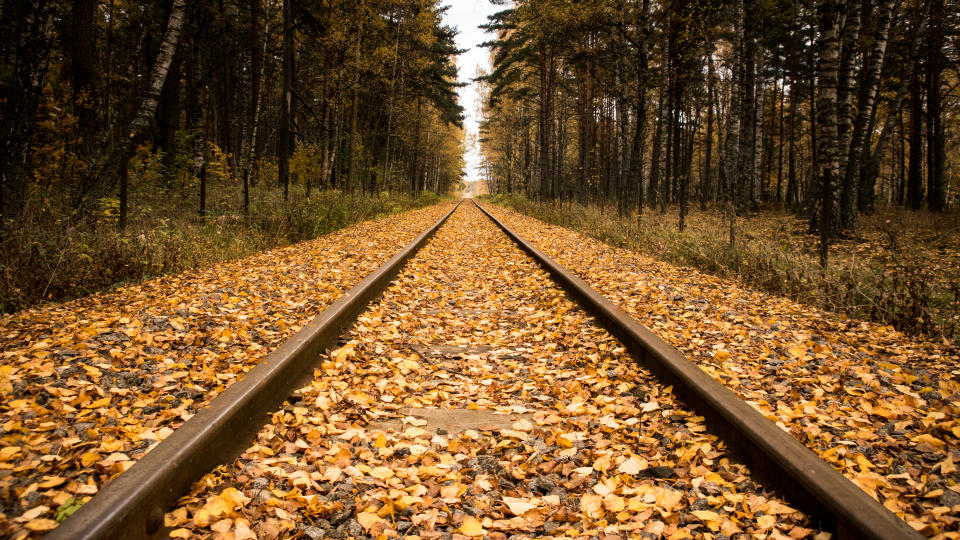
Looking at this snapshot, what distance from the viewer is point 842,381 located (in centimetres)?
293

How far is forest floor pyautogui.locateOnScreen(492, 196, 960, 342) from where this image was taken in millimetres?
4243

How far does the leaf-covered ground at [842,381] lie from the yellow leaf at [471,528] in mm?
1643

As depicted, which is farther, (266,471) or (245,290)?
(245,290)

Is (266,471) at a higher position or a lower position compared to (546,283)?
lower

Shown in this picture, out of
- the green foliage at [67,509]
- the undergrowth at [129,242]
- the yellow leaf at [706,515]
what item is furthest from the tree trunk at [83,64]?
the yellow leaf at [706,515]

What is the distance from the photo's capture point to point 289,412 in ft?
8.93

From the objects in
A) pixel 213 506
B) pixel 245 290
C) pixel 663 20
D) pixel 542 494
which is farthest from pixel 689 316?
pixel 663 20

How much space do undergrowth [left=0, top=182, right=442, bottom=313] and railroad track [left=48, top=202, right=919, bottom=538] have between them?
3.00 m

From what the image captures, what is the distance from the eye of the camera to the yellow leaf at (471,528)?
1839 mm

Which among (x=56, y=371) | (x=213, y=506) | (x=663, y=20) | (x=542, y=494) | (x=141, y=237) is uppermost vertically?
(x=663, y=20)

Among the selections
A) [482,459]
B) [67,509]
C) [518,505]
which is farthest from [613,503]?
[67,509]

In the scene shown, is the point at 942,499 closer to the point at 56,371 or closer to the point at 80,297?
the point at 56,371

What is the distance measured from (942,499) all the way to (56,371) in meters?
4.50

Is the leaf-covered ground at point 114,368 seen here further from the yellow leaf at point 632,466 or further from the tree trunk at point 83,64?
the tree trunk at point 83,64
